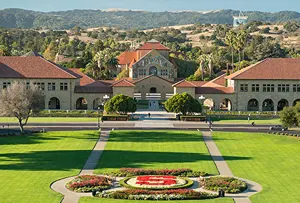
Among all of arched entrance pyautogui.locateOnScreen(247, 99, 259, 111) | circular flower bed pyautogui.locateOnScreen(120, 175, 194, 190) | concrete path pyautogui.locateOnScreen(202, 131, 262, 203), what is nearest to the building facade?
arched entrance pyautogui.locateOnScreen(247, 99, 259, 111)

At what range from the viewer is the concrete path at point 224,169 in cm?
5234

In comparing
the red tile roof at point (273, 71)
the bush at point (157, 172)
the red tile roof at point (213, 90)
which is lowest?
the bush at point (157, 172)

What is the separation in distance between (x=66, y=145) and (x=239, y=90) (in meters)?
49.2

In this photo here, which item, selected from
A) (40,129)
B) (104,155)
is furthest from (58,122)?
(104,155)

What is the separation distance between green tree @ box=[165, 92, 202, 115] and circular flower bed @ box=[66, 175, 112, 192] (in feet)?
154

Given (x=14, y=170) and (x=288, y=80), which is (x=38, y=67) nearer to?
(x=288, y=80)

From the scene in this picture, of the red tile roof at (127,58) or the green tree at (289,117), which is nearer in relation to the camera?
the green tree at (289,117)

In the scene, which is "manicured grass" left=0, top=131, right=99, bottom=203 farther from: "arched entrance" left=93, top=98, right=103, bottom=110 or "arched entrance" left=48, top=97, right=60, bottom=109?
"arched entrance" left=48, top=97, right=60, bottom=109

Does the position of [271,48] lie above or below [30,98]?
above

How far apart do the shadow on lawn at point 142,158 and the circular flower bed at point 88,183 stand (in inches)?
269

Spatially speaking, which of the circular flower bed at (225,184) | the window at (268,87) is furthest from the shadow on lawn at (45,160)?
the window at (268,87)

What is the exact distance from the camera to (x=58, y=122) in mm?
101438

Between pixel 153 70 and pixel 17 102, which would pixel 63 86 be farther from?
pixel 153 70

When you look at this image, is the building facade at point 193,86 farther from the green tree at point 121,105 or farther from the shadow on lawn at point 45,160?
the shadow on lawn at point 45,160
